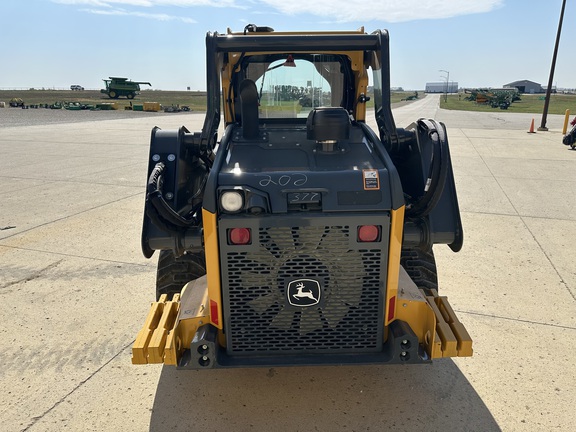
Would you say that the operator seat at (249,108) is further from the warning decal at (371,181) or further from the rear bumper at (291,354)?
the rear bumper at (291,354)

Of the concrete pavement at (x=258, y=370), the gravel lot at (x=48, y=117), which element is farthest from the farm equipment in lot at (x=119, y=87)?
the concrete pavement at (x=258, y=370)

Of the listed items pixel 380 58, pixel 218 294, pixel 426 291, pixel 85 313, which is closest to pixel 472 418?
pixel 426 291

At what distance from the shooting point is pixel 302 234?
8.54 ft

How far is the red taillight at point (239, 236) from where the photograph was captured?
8.55ft

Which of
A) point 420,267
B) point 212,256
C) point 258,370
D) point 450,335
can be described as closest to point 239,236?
point 212,256

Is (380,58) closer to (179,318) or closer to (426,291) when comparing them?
(426,291)

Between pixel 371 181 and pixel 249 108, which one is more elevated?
pixel 249 108

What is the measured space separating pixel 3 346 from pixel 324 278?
2703 millimetres

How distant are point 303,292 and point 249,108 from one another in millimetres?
1305

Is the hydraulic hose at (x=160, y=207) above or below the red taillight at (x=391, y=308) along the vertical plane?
above

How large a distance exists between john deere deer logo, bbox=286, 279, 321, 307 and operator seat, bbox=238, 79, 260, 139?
114 centimetres

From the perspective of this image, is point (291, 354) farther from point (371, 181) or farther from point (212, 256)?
point (371, 181)

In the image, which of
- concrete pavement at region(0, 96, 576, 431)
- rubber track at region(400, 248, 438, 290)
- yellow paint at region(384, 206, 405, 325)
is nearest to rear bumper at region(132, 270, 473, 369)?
yellow paint at region(384, 206, 405, 325)

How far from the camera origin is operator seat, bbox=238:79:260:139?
3.00 meters
